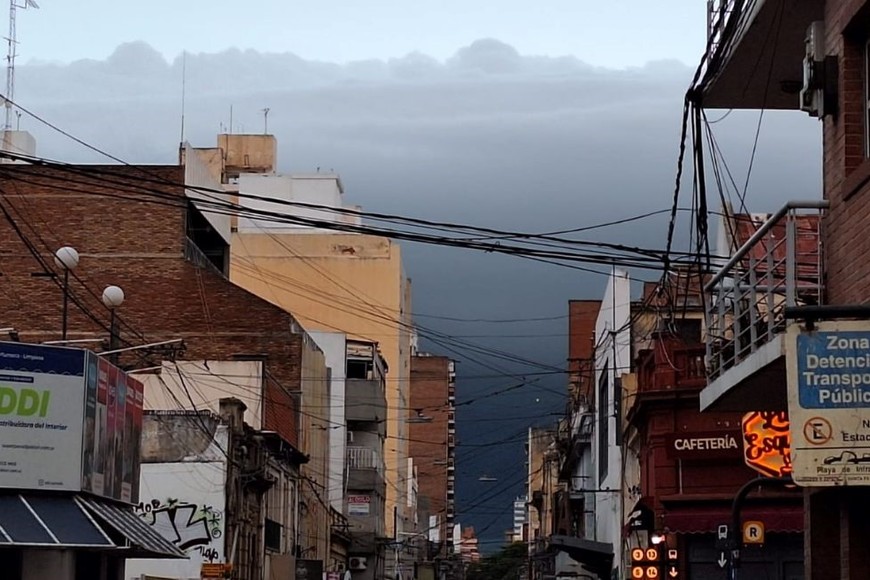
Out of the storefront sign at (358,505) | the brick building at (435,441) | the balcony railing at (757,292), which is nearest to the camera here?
the balcony railing at (757,292)

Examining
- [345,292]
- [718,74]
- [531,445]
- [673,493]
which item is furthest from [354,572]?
[531,445]

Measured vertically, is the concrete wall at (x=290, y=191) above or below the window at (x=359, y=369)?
above

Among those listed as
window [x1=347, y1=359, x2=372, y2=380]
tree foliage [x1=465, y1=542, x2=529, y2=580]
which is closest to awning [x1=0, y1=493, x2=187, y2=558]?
window [x1=347, y1=359, x2=372, y2=380]

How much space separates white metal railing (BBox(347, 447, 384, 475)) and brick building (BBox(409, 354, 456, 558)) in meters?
53.8

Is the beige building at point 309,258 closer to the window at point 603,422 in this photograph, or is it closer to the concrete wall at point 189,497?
the window at point 603,422

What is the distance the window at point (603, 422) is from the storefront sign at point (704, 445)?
16113 mm

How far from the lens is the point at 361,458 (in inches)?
2886

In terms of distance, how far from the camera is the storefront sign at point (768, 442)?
715 inches

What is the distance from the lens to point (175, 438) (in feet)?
135

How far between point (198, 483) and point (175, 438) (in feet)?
4.34

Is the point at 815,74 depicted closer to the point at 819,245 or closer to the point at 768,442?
the point at 819,245

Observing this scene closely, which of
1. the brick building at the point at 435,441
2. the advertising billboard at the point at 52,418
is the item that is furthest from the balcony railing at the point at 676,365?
the brick building at the point at 435,441

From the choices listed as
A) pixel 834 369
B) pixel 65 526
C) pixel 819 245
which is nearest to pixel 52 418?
pixel 65 526

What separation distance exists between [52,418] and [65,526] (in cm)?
202
